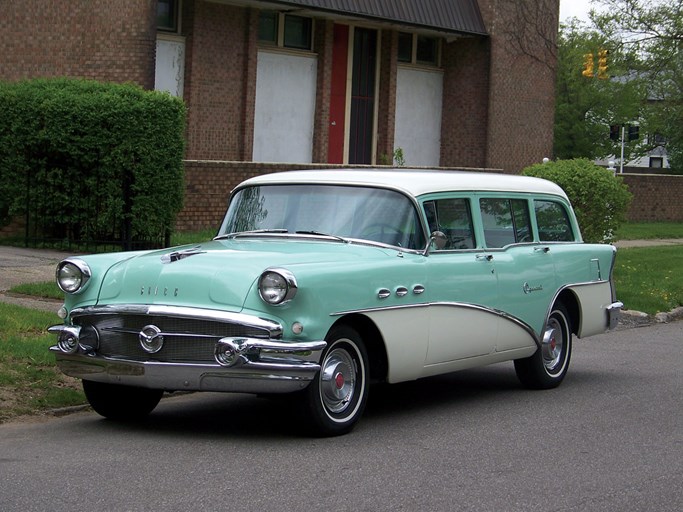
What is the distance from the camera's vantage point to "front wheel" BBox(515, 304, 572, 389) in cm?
970

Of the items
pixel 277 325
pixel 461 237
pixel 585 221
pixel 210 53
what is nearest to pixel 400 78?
pixel 210 53

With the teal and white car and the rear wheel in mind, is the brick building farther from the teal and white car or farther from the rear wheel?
the rear wheel

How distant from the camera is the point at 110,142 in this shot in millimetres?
17562

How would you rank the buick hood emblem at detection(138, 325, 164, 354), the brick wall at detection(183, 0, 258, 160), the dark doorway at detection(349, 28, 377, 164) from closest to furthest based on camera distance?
the buick hood emblem at detection(138, 325, 164, 354), the brick wall at detection(183, 0, 258, 160), the dark doorway at detection(349, 28, 377, 164)

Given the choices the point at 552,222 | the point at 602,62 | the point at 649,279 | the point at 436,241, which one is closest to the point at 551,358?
the point at 552,222

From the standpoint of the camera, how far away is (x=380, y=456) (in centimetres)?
701

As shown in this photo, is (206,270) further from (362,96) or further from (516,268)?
(362,96)

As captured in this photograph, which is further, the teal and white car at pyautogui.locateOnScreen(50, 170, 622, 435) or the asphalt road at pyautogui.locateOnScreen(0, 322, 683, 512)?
the teal and white car at pyautogui.locateOnScreen(50, 170, 622, 435)

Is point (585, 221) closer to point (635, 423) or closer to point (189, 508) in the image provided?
point (635, 423)

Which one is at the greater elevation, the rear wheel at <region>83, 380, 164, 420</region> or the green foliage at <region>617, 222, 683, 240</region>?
the green foliage at <region>617, 222, 683, 240</region>

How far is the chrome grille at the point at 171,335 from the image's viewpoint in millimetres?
7078

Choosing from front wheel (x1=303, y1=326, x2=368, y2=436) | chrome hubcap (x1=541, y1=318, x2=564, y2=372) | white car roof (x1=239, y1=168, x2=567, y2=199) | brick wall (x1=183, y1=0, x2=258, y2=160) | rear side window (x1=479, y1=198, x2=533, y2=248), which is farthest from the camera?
brick wall (x1=183, y1=0, x2=258, y2=160)

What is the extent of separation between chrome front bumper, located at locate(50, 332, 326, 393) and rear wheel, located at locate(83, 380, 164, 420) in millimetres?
650

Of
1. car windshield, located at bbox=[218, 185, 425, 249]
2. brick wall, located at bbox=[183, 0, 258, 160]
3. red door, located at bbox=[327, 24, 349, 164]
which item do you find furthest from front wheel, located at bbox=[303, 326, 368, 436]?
red door, located at bbox=[327, 24, 349, 164]
